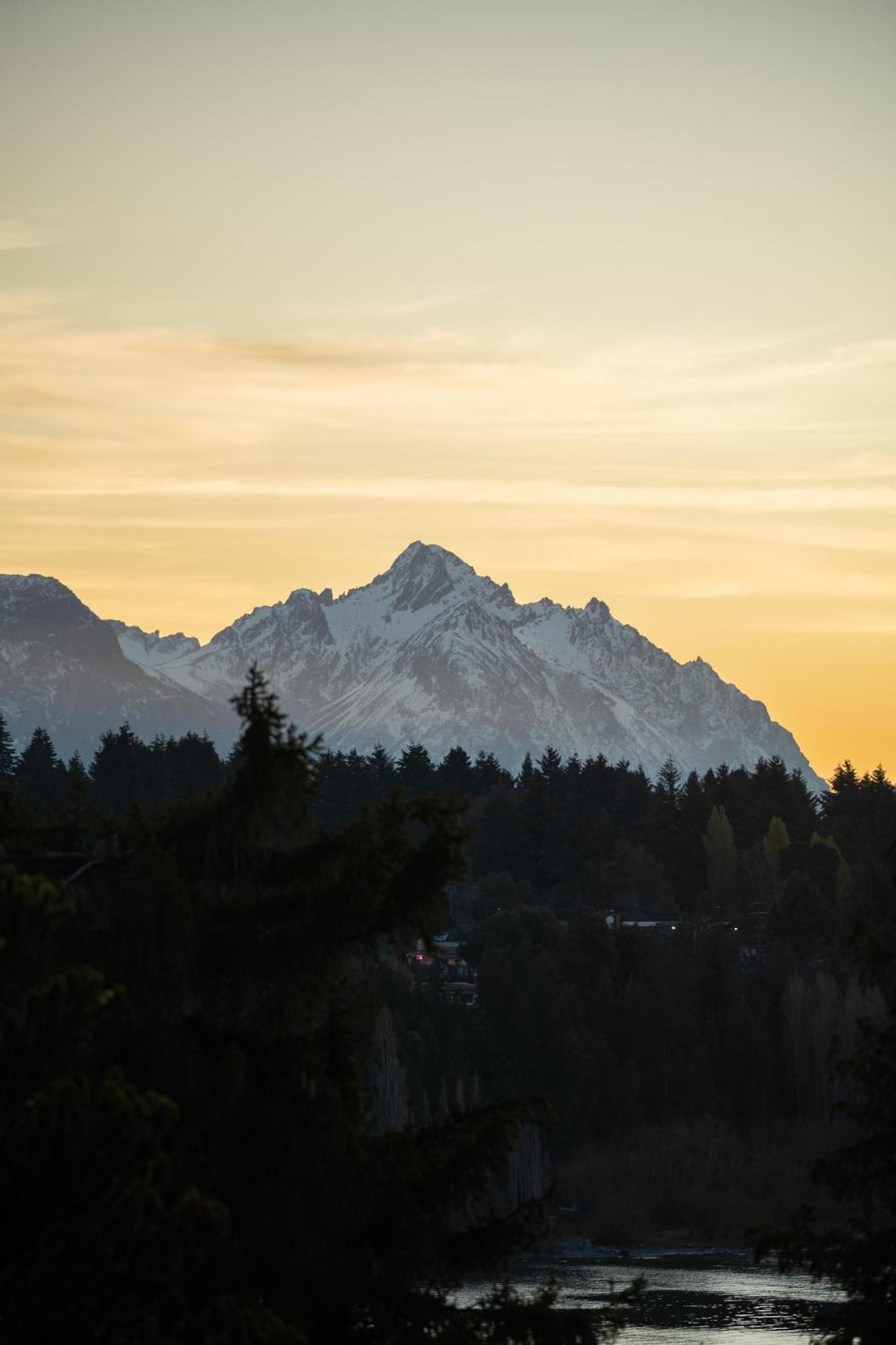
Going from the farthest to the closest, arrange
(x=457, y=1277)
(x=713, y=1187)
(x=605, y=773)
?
1. (x=605, y=773)
2. (x=713, y=1187)
3. (x=457, y=1277)

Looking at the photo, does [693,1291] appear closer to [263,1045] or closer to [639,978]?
[639,978]

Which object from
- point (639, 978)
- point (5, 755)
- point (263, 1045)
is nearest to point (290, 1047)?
point (263, 1045)

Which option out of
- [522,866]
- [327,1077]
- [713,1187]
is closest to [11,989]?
[327,1077]

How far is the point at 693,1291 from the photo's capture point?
61.6m

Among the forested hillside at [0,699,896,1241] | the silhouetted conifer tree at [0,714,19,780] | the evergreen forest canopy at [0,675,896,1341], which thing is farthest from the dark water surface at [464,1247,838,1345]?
the silhouetted conifer tree at [0,714,19,780]

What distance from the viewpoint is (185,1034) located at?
14.1 metres

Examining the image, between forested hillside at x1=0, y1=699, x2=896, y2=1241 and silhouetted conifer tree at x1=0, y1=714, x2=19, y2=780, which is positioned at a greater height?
silhouetted conifer tree at x1=0, y1=714, x2=19, y2=780

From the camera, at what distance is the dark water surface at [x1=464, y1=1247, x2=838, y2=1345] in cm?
5200

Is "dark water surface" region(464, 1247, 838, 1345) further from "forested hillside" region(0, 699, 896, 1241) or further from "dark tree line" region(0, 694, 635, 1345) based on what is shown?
"dark tree line" region(0, 694, 635, 1345)

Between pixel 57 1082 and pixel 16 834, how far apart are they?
17.5 feet

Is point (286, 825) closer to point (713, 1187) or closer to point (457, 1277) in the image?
point (457, 1277)

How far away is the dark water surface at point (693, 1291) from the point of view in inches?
2047

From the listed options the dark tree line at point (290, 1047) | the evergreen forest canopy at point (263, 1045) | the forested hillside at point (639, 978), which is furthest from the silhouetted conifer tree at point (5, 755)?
the dark tree line at point (290, 1047)

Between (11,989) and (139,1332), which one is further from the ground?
(11,989)
